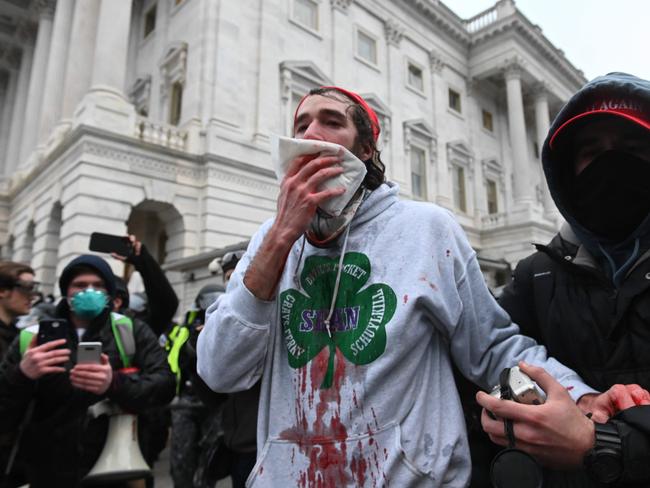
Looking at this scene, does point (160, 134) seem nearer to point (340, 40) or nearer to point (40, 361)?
point (340, 40)

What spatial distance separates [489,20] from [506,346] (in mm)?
32202

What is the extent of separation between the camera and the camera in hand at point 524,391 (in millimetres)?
1045

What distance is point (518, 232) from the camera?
968 inches

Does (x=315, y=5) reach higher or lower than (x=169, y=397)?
higher

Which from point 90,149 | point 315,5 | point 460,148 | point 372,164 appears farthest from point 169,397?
point 460,148

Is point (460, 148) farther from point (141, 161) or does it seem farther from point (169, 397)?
point (169, 397)

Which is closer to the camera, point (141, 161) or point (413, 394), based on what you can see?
point (413, 394)

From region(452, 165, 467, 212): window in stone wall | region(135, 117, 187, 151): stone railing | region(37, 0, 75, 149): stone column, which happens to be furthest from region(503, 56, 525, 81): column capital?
region(37, 0, 75, 149): stone column

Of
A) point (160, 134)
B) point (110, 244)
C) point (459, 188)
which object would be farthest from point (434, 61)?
point (110, 244)

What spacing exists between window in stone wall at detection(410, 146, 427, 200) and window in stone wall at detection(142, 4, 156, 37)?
13367 millimetres

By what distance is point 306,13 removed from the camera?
2014 centimetres

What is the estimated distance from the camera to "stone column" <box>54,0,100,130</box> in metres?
16.7

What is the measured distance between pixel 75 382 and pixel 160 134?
12.7 metres

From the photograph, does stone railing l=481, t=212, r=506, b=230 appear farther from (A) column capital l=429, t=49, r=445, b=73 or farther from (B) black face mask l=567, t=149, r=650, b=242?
(B) black face mask l=567, t=149, r=650, b=242
